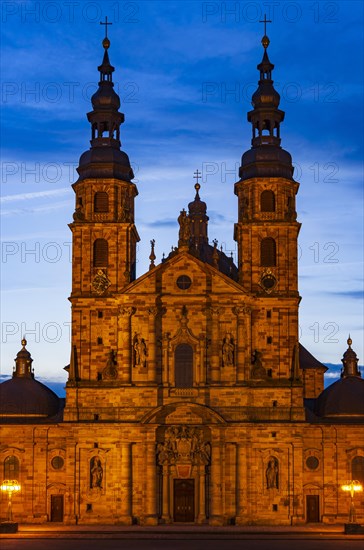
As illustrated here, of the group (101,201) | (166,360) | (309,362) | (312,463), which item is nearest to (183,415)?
(166,360)

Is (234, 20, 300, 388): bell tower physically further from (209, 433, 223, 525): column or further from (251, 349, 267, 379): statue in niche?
(209, 433, 223, 525): column

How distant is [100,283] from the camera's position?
77.1 metres

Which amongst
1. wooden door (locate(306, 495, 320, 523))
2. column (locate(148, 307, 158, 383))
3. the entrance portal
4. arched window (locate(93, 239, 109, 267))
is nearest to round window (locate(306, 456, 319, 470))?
wooden door (locate(306, 495, 320, 523))

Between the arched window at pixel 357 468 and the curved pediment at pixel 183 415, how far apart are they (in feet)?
29.1

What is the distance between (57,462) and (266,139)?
24.9 meters

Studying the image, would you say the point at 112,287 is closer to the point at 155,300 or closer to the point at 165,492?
the point at 155,300

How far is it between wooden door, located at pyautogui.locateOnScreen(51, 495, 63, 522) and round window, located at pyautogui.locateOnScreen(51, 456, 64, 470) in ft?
5.93

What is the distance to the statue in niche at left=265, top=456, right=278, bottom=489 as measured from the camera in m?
73.5

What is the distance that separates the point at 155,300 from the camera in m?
75.1

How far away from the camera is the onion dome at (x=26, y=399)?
256 ft

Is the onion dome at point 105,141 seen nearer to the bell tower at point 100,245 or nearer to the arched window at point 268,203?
the bell tower at point 100,245

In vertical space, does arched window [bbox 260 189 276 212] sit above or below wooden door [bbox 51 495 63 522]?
above

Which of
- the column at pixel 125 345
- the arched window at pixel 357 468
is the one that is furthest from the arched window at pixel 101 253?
the arched window at pixel 357 468

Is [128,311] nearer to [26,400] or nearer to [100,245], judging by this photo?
[100,245]
